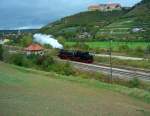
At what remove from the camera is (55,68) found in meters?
54.3

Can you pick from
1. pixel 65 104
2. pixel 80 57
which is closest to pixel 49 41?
pixel 80 57

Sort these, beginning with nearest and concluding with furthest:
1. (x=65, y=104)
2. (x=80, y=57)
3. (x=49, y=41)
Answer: (x=65, y=104), (x=80, y=57), (x=49, y=41)

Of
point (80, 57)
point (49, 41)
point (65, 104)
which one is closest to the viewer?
point (65, 104)

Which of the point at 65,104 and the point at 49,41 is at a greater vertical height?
the point at 49,41

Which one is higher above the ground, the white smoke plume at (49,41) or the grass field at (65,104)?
the white smoke plume at (49,41)

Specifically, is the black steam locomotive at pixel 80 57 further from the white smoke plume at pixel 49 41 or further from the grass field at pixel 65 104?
the grass field at pixel 65 104

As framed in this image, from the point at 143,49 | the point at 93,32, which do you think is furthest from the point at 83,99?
the point at 93,32

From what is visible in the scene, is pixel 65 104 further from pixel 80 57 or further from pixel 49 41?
pixel 49 41

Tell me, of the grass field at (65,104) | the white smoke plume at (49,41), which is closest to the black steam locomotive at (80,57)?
the white smoke plume at (49,41)

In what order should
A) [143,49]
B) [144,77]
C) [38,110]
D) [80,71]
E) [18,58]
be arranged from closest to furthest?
[38,110], [144,77], [80,71], [18,58], [143,49]

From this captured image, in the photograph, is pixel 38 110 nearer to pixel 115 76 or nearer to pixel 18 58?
pixel 115 76

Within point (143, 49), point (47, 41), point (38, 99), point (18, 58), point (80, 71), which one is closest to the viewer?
point (38, 99)

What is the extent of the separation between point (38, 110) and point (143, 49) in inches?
2474

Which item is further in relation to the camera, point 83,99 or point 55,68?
point 55,68
